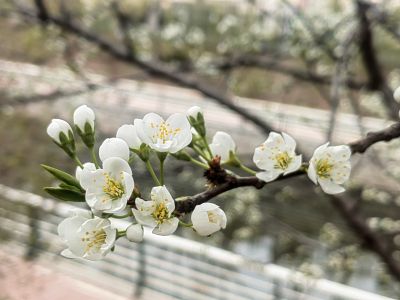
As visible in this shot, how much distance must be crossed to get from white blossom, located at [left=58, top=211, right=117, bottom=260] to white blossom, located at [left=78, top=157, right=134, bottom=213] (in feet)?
0.06

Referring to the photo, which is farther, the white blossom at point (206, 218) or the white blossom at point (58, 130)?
the white blossom at point (58, 130)

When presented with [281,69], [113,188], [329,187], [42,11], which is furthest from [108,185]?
[281,69]

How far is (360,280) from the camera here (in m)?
3.57

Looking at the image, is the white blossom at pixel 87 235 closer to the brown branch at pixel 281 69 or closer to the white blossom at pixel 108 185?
the white blossom at pixel 108 185

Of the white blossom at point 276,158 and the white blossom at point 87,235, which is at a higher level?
the white blossom at point 276,158

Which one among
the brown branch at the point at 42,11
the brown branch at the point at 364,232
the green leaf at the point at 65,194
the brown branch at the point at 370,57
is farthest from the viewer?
the brown branch at the point at 42,11

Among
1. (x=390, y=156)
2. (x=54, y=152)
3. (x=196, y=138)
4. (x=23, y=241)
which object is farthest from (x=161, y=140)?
(x=54, y=152)

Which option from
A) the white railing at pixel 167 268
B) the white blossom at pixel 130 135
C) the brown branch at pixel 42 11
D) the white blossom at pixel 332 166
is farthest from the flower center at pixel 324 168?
the white railing at pixel 167 268

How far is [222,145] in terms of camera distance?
2.24 feet

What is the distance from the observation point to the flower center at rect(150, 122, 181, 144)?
582 millimetres

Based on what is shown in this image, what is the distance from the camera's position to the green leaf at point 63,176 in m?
0.53

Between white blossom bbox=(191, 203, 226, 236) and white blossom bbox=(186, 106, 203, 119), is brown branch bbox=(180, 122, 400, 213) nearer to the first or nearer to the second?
white blossom bbox=(191, 203, 226, 236)

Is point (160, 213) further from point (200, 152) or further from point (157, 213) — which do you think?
point (200, 152)

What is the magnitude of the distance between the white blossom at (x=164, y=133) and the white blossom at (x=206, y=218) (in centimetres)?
8
